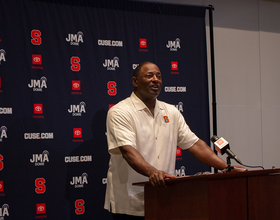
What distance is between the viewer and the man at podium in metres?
2.27

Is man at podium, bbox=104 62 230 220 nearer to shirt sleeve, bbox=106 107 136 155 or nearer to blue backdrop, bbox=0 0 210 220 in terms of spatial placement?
shirt sleeve, bbox=106 107 136 155

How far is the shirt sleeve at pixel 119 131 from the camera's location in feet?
7.23

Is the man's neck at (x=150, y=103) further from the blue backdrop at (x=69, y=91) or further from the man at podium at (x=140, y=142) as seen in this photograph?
the blue backdrop at (x=69, y=91)

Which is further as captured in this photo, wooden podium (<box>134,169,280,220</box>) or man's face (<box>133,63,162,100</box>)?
man's face (<box>133,63,162,100</box>)

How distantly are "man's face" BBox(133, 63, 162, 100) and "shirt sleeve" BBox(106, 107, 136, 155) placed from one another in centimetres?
32

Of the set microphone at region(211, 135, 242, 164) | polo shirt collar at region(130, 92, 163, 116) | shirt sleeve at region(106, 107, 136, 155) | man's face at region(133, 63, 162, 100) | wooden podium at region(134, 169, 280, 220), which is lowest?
wooden podium at region(134, 169, 280, 220)

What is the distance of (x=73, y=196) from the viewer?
11.0ft

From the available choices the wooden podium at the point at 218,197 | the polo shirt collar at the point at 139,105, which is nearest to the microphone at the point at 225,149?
the wooden podium at the point at 218,197

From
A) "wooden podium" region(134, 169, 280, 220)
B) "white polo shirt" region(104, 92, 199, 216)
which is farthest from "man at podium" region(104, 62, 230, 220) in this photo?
"wooden podium" region(134, 169, 280, 220)

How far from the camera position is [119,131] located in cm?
224

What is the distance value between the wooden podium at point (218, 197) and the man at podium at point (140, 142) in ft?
1.31

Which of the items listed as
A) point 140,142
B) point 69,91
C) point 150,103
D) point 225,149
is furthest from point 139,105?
point 69,91

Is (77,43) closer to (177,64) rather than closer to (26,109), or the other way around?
(26,109)

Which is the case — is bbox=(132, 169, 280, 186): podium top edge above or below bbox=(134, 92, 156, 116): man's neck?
below
